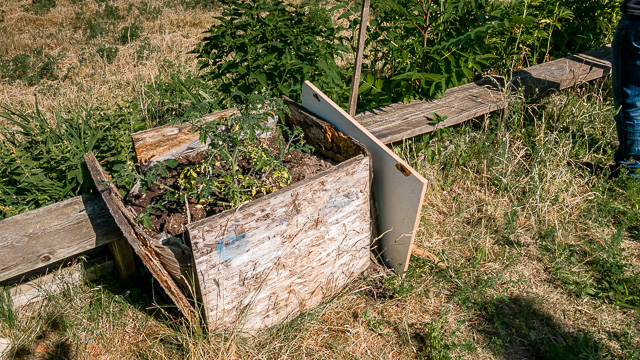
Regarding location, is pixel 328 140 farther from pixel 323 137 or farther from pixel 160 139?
pixel 160 139

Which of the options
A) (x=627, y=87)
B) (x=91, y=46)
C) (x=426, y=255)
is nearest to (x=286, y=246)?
(x=426, y=255)

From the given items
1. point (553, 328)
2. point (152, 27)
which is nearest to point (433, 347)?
point (553, 328)

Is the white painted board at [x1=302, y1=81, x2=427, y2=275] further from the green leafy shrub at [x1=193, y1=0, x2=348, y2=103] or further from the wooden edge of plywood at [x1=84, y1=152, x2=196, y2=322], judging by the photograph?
the wooden edge of plywood at [x1=84, y1=152, x2=196, y2=322]

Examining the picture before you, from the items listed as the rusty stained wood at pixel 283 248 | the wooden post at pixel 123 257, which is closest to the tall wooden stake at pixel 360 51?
the rusty stained wood at pixel 283 248

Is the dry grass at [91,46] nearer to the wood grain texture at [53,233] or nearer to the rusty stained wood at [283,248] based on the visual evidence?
the wood grain texture at [53,233]

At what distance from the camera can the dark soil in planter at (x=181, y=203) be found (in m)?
2.43

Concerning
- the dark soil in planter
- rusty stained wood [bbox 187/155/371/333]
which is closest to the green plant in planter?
the dark soil in planter

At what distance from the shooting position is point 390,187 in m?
2.65

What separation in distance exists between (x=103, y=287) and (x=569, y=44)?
4.98 metres

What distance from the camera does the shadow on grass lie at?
246cm

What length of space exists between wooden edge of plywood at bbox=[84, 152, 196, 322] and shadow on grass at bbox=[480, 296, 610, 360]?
1.62 m

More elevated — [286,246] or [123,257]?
[286,246]

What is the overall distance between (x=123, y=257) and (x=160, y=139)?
74cm

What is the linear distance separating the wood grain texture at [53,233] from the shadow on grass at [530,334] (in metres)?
2.18
